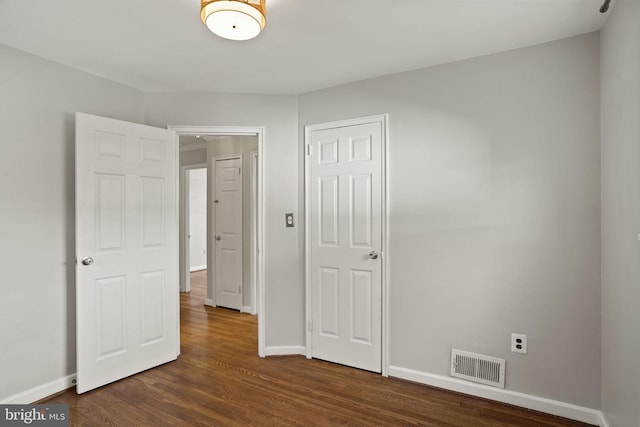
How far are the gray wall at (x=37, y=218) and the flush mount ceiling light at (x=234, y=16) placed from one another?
1666 mm

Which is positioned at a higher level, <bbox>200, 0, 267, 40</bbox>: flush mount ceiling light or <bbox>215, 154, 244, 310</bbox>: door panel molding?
<bbox>200, 0, 267, 40</bbox>: flush mount ceiling light

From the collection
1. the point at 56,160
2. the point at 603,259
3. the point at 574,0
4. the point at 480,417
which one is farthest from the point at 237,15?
the point at 480,417

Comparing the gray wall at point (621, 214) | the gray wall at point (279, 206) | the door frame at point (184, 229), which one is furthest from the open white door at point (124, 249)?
the gray wall at point (621, 214)

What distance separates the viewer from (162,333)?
10.6ft

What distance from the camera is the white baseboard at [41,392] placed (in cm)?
247

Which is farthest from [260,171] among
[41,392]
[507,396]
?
[507,396]

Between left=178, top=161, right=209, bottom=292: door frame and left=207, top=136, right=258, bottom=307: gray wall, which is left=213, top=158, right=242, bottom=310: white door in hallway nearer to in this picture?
left=207, top=136, right=258, bottom=307: gray wall

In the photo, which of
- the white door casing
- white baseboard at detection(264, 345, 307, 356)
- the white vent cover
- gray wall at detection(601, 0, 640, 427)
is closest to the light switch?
white baseboard at detection(264, 345, 307, 356)

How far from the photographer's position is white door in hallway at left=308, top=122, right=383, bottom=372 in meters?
3.06

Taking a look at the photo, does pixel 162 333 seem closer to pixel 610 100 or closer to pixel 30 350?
pixel 30 350

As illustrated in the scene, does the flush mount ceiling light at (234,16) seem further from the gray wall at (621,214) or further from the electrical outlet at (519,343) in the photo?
the electrical outlet at (519,343)

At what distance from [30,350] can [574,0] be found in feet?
13.1

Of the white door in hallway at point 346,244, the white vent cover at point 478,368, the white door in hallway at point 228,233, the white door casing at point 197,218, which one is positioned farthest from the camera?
the white door casing at point 197,218

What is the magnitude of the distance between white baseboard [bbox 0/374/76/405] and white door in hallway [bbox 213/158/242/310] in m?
2.35
